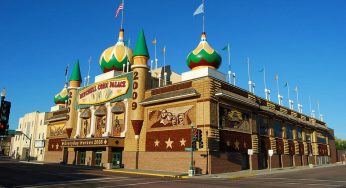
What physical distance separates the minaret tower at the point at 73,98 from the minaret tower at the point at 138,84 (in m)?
17.0

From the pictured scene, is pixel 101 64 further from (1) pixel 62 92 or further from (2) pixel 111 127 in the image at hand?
(1) pixel 62 92

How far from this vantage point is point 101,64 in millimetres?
48688

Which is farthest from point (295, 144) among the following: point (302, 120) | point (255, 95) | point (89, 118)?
point (89, 118)

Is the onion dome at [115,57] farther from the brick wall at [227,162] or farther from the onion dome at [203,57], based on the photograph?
the brick wall at [227,162]

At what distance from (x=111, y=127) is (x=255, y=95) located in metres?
22.0

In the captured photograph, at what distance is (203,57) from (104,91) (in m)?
17.6

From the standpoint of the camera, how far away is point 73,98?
5316 cm

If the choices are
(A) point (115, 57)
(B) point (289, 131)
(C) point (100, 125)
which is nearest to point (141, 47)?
(A) point (115, 57)

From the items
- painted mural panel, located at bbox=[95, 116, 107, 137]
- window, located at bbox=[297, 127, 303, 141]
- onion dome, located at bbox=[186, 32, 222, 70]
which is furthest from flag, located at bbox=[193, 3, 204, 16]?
window, located at bbox=[297, 127, 303, 141]

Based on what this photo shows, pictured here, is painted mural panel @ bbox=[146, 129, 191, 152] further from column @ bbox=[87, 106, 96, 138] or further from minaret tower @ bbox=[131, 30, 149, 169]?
column @ bbox=[87, 106, 96, 138]

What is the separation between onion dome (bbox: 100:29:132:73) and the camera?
4694cm

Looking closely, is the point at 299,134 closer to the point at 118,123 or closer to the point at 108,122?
the point at 118,123

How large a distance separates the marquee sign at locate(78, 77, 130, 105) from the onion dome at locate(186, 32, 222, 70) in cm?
1034

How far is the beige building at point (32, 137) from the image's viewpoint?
67.3 meters
